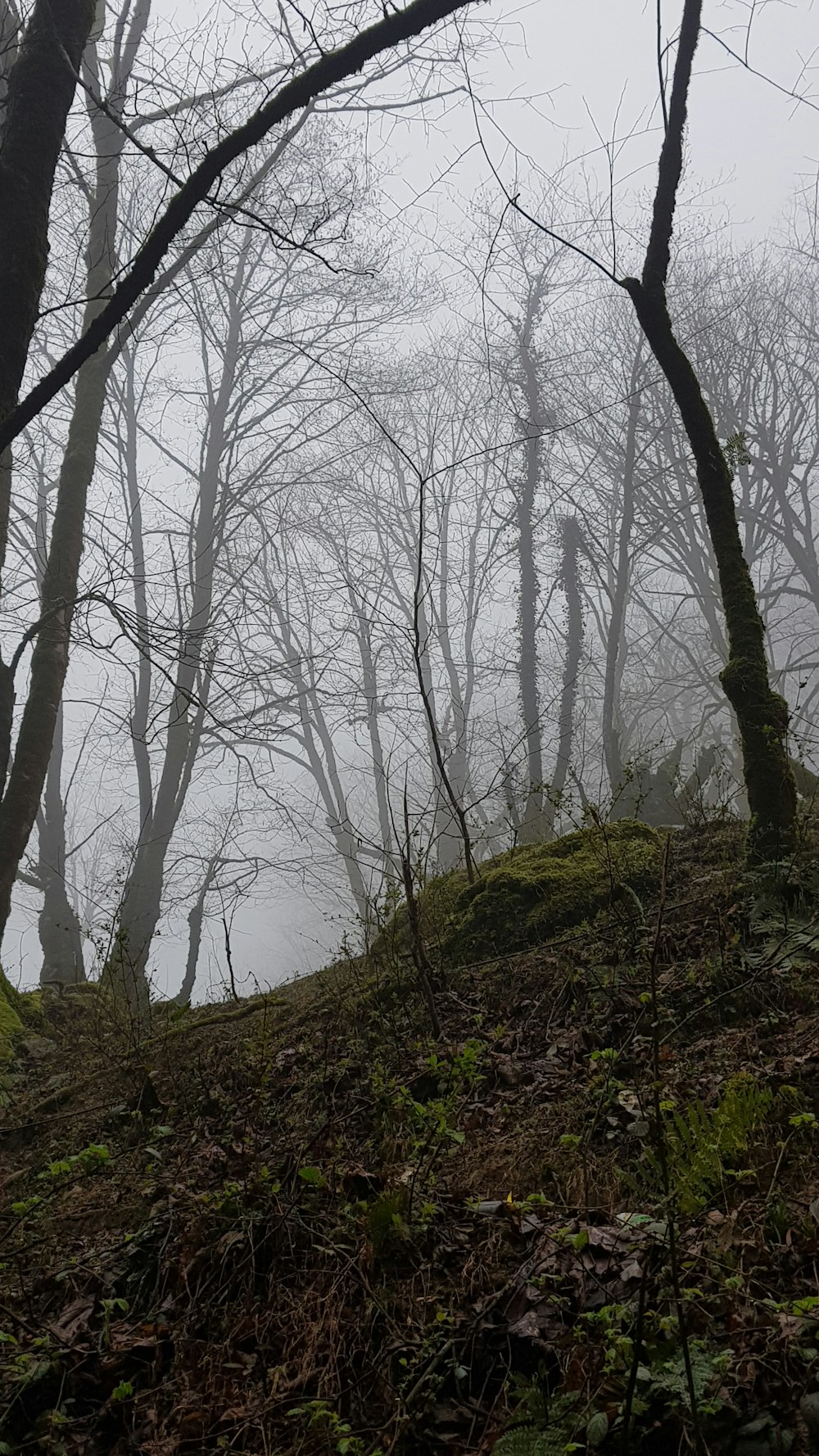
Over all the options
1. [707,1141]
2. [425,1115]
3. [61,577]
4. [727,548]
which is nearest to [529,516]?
[61,577]

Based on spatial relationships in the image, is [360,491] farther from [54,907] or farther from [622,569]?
[54,907]

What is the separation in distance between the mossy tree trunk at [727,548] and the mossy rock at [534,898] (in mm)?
934

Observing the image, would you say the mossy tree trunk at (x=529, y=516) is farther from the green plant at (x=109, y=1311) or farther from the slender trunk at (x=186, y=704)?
the green plant at (x=109, y=1311)

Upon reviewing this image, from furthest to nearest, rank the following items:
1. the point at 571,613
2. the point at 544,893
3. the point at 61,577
Result: 1. the point at 571,613
2. the point at 61,577
3. the point at 544,893

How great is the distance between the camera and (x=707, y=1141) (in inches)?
100

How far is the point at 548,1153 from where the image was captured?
2.97 meters

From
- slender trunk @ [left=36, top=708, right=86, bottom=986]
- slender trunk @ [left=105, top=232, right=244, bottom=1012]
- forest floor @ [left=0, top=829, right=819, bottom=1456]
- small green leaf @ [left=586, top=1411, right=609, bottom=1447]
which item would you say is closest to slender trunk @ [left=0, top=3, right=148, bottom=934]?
slender trunk @ [left=105, top=232, right=244, bottom=1012]

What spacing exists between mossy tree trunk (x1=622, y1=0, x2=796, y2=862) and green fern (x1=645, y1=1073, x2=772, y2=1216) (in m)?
2.23

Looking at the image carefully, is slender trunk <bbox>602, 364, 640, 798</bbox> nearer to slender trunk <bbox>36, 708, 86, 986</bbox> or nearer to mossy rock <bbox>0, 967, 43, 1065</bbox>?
slender trunk <bbox>36, 708, 86, 986</bbox>

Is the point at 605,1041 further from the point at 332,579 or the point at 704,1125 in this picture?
the point at 332,579

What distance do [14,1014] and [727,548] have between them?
665 centimetres

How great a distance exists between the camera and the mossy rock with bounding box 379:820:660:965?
5.36 meters

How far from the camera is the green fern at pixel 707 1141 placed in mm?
2436

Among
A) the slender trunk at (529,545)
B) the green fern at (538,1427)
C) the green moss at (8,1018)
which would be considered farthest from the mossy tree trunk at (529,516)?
the green fern at (538,1427)
